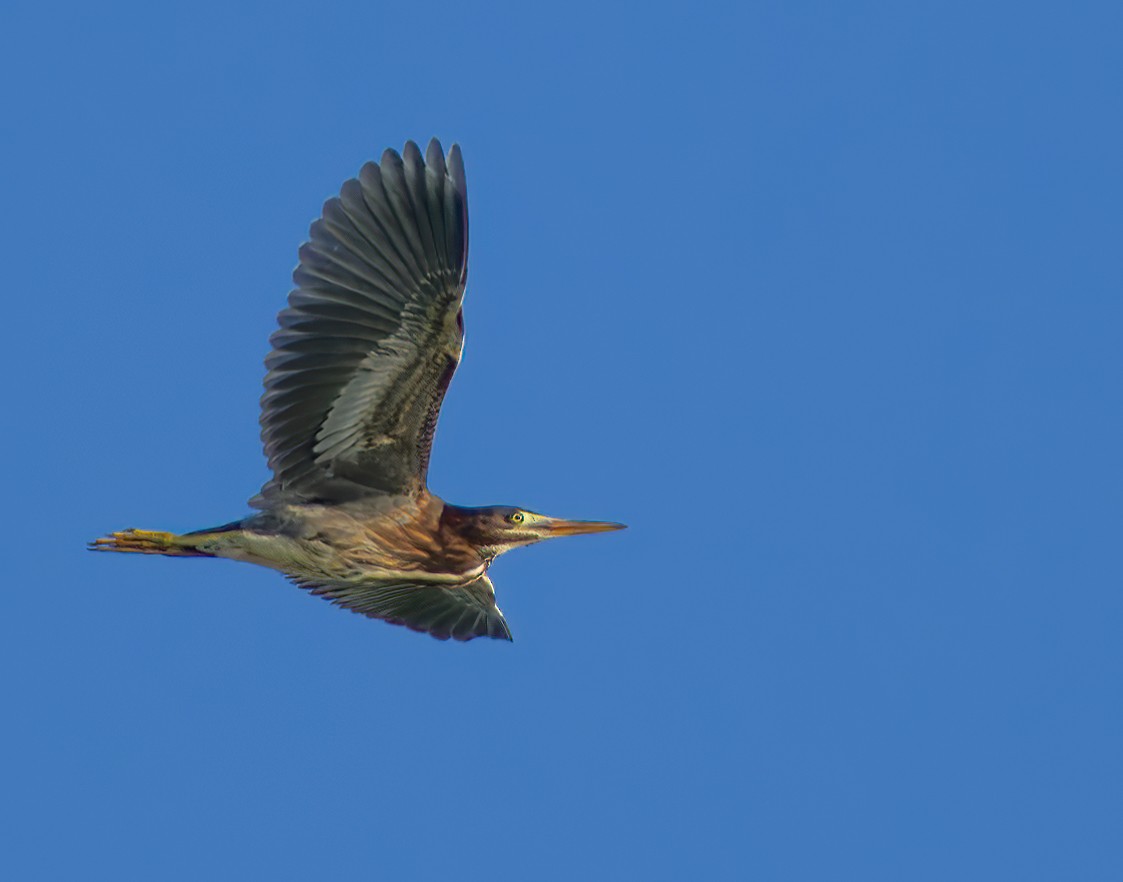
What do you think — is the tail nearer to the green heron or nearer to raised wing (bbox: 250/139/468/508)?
the green heron

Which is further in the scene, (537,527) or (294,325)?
(537,527)

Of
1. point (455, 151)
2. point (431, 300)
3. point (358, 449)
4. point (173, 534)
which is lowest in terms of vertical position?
point (173, 534)

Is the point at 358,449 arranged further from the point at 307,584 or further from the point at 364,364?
the point at 307,584

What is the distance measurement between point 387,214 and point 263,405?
1.55m

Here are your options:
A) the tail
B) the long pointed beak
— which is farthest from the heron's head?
the tail

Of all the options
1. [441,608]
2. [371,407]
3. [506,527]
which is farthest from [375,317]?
[441,608]

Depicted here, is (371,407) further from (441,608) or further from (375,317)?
A: (441,608)

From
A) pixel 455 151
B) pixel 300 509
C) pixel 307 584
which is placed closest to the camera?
pixel 455 151

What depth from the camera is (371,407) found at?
12.2m

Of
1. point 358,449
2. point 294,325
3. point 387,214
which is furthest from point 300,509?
point 387,214

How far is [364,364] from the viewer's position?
39.5 feet

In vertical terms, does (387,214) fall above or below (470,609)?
above

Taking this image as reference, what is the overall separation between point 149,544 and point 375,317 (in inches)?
88.8

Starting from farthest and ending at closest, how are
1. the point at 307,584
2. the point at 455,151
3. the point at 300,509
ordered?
1. the point at 307,584
2. the point at 300,509
3. the point at 455,151
